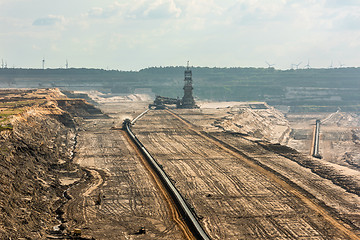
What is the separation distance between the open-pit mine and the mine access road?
0.07 m

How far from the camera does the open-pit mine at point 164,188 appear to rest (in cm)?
2749

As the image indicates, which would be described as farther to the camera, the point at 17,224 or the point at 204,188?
the point at 204,188

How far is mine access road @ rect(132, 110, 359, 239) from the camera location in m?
28.3

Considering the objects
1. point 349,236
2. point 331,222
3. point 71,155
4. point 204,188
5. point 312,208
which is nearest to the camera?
point 349,236

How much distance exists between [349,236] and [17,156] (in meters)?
24.1

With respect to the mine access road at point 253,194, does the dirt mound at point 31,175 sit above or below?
above

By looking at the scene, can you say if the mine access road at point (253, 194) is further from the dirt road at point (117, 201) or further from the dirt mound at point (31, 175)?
the dirt mound at point (31, 175)

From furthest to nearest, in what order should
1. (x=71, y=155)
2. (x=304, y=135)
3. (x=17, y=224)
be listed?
(x=304, y=135) → (x=71, y=155) → (x=17, y=224)

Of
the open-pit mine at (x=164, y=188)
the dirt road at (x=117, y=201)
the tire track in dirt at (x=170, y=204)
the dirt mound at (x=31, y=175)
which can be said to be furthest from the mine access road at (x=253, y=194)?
the dirt mound at (x=31, y=175)

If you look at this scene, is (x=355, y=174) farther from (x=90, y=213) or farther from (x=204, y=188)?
(x=90, y=213)

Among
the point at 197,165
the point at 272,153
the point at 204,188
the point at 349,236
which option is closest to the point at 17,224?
the point at 204,188

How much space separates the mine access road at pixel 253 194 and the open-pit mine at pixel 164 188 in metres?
0.07

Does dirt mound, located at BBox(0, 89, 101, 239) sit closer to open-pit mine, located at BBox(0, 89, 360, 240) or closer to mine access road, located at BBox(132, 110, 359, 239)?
open-pit mine, located at BBox(0, 89, 360, 240)

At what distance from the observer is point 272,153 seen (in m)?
52.7
